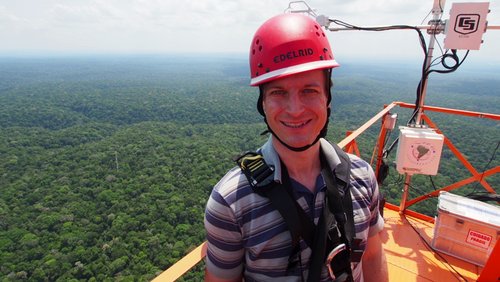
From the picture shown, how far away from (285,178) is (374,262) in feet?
2.52

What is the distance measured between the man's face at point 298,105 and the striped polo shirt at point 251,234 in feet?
0.49

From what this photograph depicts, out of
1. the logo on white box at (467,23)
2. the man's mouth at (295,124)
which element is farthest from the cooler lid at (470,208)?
the man's mouth at (295,124)

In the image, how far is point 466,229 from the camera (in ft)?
10.2

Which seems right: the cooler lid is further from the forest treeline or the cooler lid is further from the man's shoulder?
the man's shoulder

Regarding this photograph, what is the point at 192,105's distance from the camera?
96438 mm

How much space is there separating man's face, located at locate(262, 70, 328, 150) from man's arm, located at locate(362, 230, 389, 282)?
0.71 m

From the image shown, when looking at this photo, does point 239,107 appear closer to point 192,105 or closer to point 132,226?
point 192,105

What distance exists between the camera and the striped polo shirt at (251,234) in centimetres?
113

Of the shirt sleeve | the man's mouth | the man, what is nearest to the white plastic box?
the man

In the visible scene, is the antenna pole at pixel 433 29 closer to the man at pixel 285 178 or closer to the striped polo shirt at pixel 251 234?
the man at pixel 285 178

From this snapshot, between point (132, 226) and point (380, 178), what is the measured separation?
85.6 ft

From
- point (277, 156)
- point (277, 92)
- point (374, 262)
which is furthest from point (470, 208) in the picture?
point (277, 92)

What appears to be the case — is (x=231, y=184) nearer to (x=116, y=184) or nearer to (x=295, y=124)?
(x=295, y=124)

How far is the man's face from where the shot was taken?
A: 3.93ft
